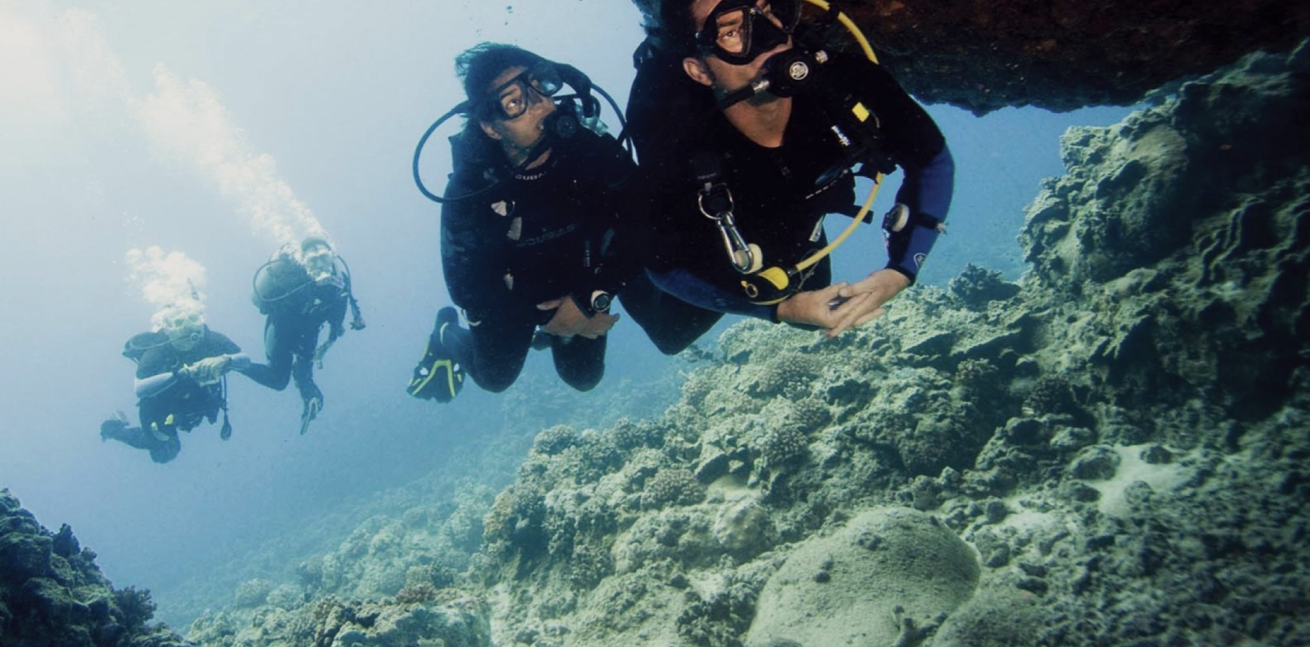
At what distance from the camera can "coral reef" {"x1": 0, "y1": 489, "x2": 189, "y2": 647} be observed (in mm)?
5809

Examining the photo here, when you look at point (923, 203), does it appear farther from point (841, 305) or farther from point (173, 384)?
→ point (173, 384)

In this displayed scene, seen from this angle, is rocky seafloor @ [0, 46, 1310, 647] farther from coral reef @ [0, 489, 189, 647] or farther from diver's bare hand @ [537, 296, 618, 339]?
diver's bare hand @ [537, 296, 618, 339]

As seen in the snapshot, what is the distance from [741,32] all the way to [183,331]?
607 inches

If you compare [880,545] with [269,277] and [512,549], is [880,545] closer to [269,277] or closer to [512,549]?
[512,549]

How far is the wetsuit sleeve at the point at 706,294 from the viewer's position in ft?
11.1

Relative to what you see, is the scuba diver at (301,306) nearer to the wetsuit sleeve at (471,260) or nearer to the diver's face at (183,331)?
the diver's face at (183,331)

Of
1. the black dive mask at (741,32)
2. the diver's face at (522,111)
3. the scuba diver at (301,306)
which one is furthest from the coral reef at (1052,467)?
the scuba diver at (301,306)

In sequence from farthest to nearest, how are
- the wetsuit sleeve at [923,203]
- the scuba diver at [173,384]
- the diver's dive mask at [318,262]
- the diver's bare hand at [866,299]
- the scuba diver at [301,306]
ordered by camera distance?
the scuba diver at [173,384] < the diver's dive mask at [318,262] < the scuba diver at [301,306] < the wetsuit sleeve at [923,203] < the diver's bare hand at [866,299]

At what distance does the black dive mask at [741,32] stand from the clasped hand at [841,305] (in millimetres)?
1349

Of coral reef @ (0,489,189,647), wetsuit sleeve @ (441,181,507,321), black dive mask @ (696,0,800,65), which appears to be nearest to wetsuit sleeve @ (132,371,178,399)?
coral reef @ (0,489,189,647)

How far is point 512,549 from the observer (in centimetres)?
978

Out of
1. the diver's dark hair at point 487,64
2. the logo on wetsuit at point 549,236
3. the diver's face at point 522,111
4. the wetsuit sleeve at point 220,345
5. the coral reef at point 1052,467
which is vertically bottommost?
the coral reef at point 1052,467

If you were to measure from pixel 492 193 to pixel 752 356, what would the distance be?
828cm

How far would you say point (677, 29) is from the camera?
3344mm
